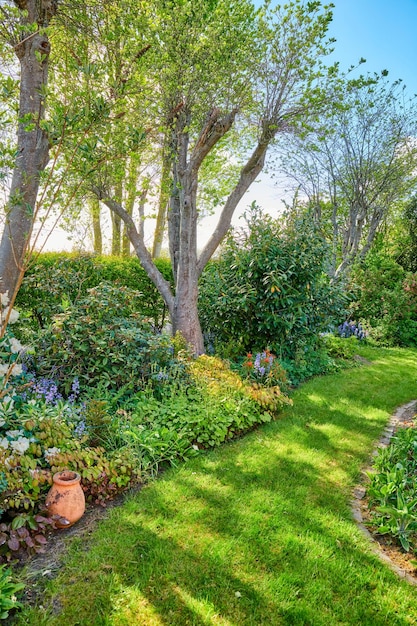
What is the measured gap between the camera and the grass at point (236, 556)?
2.10 m

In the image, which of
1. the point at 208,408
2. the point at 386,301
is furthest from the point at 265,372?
the point at 386,301

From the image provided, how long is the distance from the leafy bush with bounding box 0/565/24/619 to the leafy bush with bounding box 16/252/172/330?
2.76 metres

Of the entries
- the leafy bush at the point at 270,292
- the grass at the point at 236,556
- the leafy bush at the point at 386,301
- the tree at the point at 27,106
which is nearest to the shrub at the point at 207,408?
the grass at the point at 236,556

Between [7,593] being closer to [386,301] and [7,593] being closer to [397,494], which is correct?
[397,494]

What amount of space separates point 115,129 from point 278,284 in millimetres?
3141

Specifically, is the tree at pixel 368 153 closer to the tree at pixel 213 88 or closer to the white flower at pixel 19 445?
the tree at pixel 213 88

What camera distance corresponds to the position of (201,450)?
3.82 meters

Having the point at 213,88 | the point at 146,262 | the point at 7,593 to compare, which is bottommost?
the point at 7,593

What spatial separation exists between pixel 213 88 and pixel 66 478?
5.62 meters

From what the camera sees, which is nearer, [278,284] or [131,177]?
[278,284]

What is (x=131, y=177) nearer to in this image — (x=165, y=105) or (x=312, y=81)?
(x=165, y=105)

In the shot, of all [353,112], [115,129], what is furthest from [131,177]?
[353,112]

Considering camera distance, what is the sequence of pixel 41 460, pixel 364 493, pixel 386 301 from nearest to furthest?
pixel 41 460 → pixel 364 493 → pixel 386 301

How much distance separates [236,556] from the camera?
2490 mm
